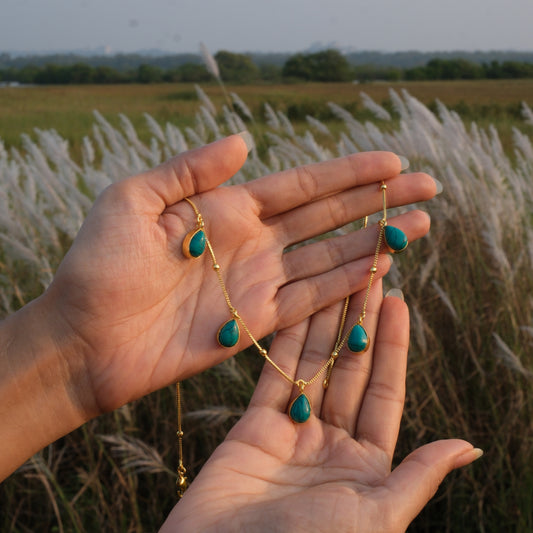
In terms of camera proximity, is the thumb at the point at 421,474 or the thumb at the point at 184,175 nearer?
the thumb at the point at 421,474

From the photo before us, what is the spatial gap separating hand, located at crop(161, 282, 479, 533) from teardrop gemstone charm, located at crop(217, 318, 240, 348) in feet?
0.61

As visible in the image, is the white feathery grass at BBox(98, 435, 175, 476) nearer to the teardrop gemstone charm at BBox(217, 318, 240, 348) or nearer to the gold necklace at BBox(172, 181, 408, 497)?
the gold necklace at BBox(172, 181, 408, 497)

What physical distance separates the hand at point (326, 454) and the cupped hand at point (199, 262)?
6.3 inches

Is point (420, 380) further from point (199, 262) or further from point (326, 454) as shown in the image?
A: point (199, 262)

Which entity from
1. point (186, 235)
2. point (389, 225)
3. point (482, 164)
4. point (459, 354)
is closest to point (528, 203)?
point (482, 164)

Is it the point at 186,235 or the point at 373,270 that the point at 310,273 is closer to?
the point at 373,270

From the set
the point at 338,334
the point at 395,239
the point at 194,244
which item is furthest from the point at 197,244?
the point at 395,239

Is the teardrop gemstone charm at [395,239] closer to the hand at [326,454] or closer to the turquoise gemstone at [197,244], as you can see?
the hand at [326,454]

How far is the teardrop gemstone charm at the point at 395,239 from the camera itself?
7.23ft

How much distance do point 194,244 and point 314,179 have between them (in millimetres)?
556

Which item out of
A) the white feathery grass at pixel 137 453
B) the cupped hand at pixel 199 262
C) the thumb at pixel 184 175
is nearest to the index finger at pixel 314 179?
the cupped hand at pixel 199 262

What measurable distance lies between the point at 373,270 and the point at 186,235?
74cm

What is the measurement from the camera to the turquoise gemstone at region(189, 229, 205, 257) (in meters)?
2.07

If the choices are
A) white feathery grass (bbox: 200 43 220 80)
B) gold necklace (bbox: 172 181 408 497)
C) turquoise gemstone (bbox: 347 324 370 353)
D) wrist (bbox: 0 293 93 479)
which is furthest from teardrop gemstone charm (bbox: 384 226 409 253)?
white feathery grass (bbox: 200 43 220 80)
